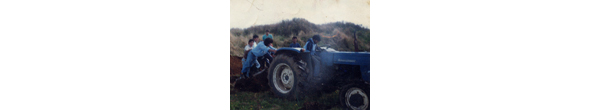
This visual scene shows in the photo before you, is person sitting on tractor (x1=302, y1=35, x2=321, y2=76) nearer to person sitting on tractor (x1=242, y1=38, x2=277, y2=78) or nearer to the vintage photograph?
the vintage photograph

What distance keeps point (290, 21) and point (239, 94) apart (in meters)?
0.90

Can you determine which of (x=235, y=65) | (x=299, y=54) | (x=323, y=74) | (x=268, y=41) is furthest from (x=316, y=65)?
(x=235, y=65)

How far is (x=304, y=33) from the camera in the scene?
312 centimetres

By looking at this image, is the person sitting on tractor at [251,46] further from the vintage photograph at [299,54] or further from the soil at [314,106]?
the soil at [314,106]

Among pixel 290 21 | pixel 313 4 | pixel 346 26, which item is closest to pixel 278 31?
pixel 290 21

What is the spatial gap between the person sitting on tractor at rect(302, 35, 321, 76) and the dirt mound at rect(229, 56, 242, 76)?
743 mm

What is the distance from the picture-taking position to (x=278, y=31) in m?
3.27

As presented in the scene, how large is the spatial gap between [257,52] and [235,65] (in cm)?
29

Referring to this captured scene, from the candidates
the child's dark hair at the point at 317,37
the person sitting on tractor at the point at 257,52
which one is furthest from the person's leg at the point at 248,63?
the child's dark hair at the point at 317,37

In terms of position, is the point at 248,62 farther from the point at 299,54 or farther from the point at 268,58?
the point at 299,54

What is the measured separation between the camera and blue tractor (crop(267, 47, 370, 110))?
2928mm

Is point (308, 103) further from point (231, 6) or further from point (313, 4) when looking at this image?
point (231, 6)

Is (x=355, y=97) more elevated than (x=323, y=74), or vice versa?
(x=323, y=74)

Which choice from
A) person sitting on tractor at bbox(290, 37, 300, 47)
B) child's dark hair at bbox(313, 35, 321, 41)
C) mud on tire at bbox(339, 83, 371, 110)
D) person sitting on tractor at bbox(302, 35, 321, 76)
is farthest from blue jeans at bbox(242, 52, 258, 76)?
mud on tire at bbox(339, 83, 371, 110)
